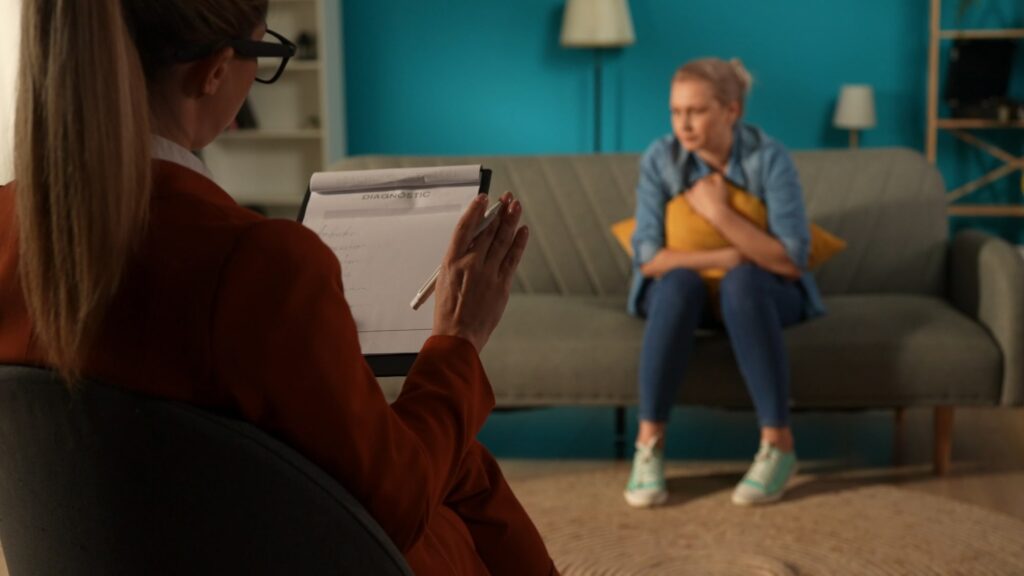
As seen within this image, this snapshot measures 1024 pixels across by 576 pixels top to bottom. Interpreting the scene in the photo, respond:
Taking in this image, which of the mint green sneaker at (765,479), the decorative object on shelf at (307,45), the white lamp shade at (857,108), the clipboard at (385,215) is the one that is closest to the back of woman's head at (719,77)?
the mint green sneaker at (765,479)

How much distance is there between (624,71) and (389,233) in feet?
14.5

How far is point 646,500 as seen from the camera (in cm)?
264

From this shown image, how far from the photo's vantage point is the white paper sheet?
3.98ft

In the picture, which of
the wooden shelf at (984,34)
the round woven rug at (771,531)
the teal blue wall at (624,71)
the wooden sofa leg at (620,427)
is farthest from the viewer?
the teal blue wall at (624,71)

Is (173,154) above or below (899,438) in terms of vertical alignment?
above

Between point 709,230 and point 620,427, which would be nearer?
point 709,230

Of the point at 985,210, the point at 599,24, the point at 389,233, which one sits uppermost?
the point at 599,24

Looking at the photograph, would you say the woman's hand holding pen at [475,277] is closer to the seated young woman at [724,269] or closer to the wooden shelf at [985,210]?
the seated young woman at [724,269]

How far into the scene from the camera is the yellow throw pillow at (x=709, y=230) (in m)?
2.83

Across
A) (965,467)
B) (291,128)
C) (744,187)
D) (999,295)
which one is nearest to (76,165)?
(744,187)

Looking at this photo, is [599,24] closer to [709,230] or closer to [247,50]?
[709,230]

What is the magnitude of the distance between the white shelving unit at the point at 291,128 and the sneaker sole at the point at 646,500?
3221 millimetres

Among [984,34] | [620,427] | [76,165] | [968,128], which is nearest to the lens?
[76,165]

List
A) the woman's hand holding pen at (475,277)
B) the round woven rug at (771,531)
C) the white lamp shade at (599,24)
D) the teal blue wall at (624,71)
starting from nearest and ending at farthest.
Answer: the woman's hand holding pen at (475,277) → the round woven rug at (771,531) → the white lamp shade at (599,24) → the teal blue wall at (624,71)
